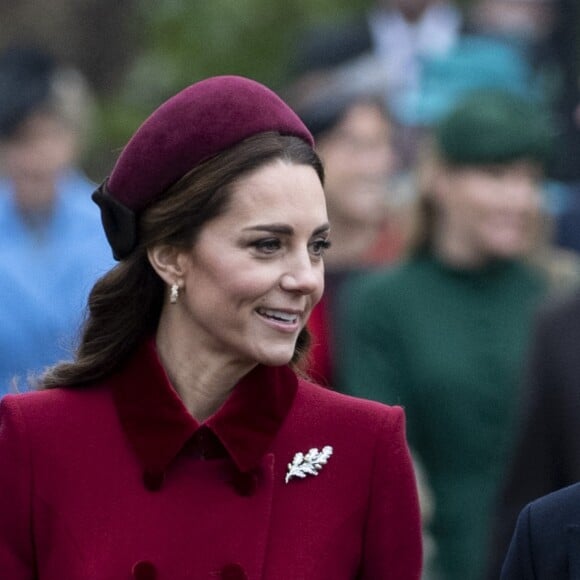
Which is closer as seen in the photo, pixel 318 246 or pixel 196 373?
pixel 318 246

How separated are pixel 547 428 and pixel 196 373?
1545 millimetres

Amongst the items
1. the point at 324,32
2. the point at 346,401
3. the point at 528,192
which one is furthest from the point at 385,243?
the point at 346,401

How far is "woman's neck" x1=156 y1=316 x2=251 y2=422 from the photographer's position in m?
4.73

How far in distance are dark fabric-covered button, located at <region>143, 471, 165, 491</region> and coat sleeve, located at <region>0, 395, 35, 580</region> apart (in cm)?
25

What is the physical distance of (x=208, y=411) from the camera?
4.76 metres

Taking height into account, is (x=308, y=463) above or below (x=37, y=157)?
above

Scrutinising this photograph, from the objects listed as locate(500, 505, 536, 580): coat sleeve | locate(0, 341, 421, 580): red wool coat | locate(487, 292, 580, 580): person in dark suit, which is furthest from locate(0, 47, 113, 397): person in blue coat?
locate(500, 505, 536, 580): coat sleeve

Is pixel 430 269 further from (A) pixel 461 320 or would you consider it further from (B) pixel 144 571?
(B) pixel 144 571

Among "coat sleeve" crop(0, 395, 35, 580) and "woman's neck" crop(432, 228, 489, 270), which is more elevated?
"coat sleeve" crop(0, 395, 35, 580)

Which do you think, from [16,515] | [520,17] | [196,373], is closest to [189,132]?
[196,373]

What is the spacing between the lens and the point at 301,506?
15.3ft

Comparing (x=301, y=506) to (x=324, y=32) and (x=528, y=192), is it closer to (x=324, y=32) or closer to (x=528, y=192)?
(x=528, y=192)

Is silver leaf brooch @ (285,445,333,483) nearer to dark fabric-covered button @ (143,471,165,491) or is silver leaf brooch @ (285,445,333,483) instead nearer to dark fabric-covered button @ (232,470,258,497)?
dark fabric-covered button @ (232,470,258,497)

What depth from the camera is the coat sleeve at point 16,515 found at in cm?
460
